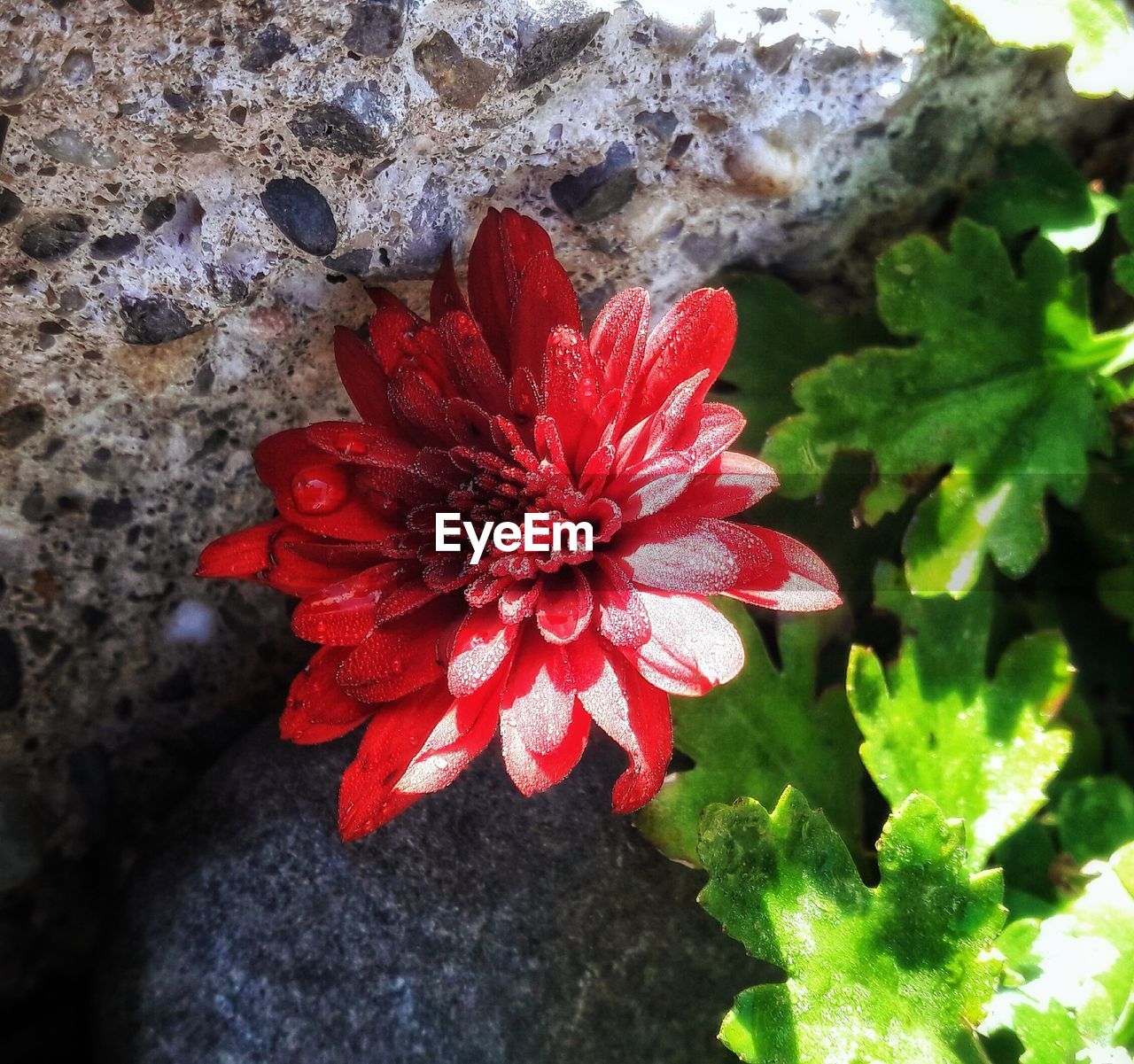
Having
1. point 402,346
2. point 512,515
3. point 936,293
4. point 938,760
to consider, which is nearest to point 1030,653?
point 938,760

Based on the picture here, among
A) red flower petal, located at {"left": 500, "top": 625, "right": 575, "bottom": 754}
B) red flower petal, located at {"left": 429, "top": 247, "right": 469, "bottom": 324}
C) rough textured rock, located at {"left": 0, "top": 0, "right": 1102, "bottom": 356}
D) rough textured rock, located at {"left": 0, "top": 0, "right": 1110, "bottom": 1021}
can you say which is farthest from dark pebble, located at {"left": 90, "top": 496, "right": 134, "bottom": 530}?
red flower petal, located at {"left": 500, "top": 625, "right": 575, "bottom": 754}

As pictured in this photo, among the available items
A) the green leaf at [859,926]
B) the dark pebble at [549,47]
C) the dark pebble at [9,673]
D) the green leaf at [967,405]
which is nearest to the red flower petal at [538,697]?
the green leaf at [859,926]

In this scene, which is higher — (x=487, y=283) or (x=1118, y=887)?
(x=487, y=283)

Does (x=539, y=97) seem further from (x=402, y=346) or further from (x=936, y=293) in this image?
(x=936, y=293)

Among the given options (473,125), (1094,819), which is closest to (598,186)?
(473,125)

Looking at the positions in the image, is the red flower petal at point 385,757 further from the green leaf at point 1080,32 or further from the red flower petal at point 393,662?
the green leaf at point 1080,32

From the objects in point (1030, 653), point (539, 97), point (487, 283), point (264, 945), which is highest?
point (539, 97)
